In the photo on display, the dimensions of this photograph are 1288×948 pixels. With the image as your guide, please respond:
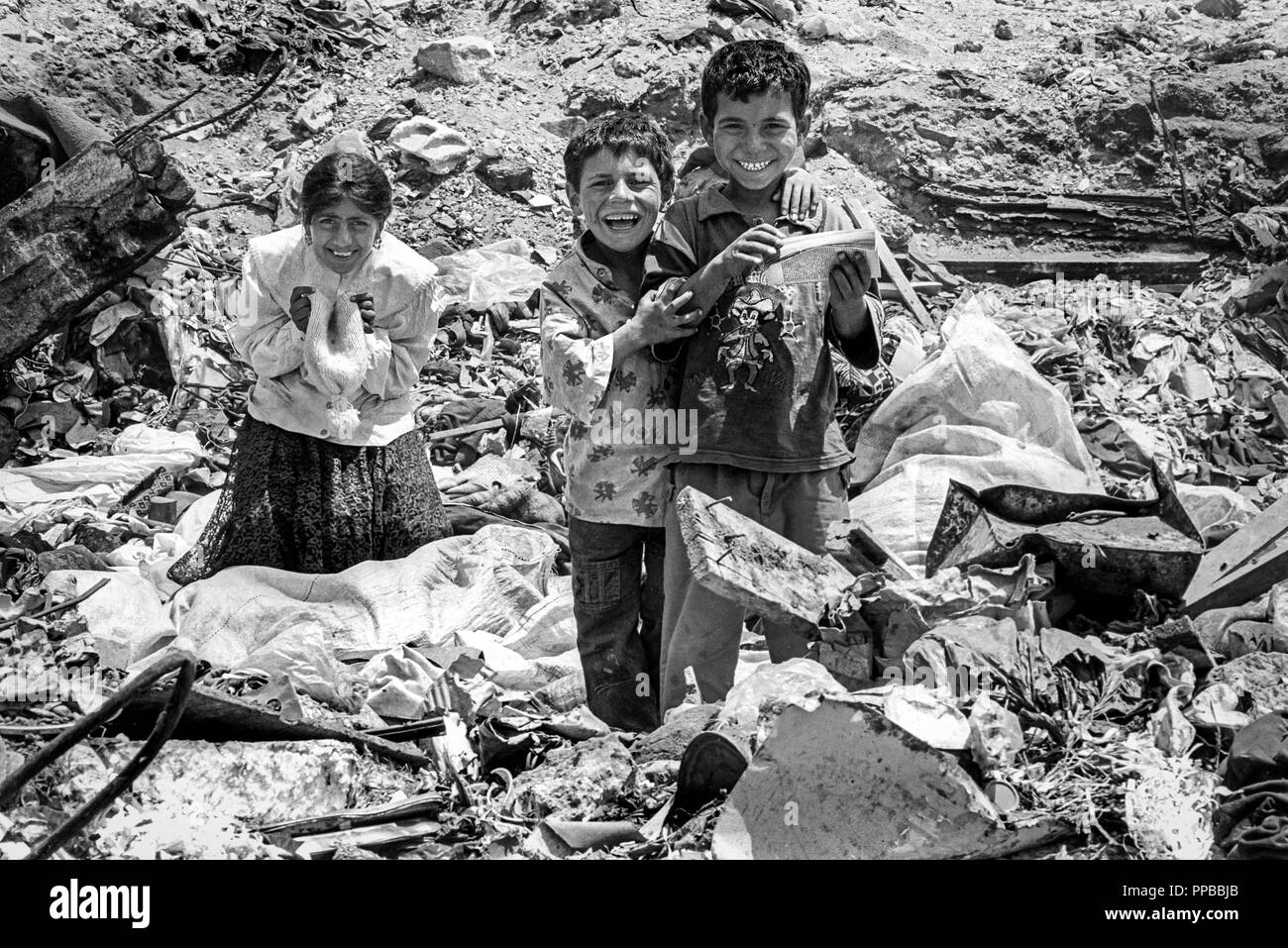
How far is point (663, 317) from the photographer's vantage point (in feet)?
10.4

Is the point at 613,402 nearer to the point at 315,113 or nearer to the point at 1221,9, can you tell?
the point at 315,113

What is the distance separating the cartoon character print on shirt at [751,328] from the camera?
3.25 m

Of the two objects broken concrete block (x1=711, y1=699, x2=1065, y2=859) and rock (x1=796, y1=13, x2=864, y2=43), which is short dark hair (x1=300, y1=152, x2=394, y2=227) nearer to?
broken concrete block (x1=711, y1=699, x2=1065, y2=859)

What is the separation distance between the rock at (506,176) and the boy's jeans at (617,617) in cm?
538

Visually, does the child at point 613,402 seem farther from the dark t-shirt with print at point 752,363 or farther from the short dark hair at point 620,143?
the dark t-shirt with print at point 752,363

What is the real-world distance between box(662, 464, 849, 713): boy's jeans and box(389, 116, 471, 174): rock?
225 inches

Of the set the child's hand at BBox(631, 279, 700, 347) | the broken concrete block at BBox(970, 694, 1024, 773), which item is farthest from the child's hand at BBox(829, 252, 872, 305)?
the broken concrete block at BBox(970, 694, 1024, 773)

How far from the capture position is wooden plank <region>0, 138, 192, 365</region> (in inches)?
256

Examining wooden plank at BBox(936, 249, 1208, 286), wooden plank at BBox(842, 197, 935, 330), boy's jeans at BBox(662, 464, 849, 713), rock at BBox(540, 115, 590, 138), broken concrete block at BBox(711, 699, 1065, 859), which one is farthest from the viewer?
rock at BBox(540, 115, 590, 138)

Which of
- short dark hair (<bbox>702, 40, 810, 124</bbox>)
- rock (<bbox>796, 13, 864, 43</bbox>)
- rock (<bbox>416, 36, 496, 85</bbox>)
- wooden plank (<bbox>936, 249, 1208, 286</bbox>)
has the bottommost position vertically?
wooden plank (<bbox>936, 249, 1208, 286</bbox>)

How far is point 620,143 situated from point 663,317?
521mm

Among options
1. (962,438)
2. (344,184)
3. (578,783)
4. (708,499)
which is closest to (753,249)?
(708,499)

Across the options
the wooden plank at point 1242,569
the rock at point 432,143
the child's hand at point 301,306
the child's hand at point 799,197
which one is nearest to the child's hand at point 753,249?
the child's hand at point 799,197

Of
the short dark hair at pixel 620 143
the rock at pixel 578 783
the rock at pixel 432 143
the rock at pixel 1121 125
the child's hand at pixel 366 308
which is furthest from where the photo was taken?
the rock at pixel 432 143
